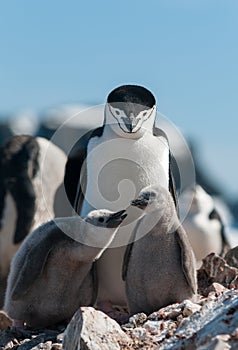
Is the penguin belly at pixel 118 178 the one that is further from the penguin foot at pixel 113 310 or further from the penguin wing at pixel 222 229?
the penguin wing at pixel 222 229

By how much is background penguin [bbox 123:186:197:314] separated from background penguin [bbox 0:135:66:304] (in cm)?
677

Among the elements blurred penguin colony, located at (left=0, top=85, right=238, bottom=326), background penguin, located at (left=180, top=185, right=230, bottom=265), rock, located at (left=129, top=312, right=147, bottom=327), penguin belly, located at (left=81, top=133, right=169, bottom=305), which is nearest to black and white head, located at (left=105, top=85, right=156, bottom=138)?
penguin belly, located at (left=81, top=133, right=169, bottom=305)

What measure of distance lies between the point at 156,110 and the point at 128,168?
0.51 m

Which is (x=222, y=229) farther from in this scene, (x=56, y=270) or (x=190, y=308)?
(x=190, y=308)

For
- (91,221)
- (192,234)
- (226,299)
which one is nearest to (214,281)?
(91,221)

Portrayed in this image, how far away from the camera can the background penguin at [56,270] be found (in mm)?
5738

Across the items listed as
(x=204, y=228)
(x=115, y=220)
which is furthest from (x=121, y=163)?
(x=204, y=228)

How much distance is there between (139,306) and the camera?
5809 millimetres

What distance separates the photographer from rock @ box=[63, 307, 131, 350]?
14.9 feet

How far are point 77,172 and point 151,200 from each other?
1605 millimetres

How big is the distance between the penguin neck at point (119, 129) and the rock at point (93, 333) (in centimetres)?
194

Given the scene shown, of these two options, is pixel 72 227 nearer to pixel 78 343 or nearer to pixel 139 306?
pixel 139 306

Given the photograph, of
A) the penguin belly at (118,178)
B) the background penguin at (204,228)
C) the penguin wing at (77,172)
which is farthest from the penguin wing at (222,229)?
the penguin belly at (118,178)

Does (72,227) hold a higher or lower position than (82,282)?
higher
